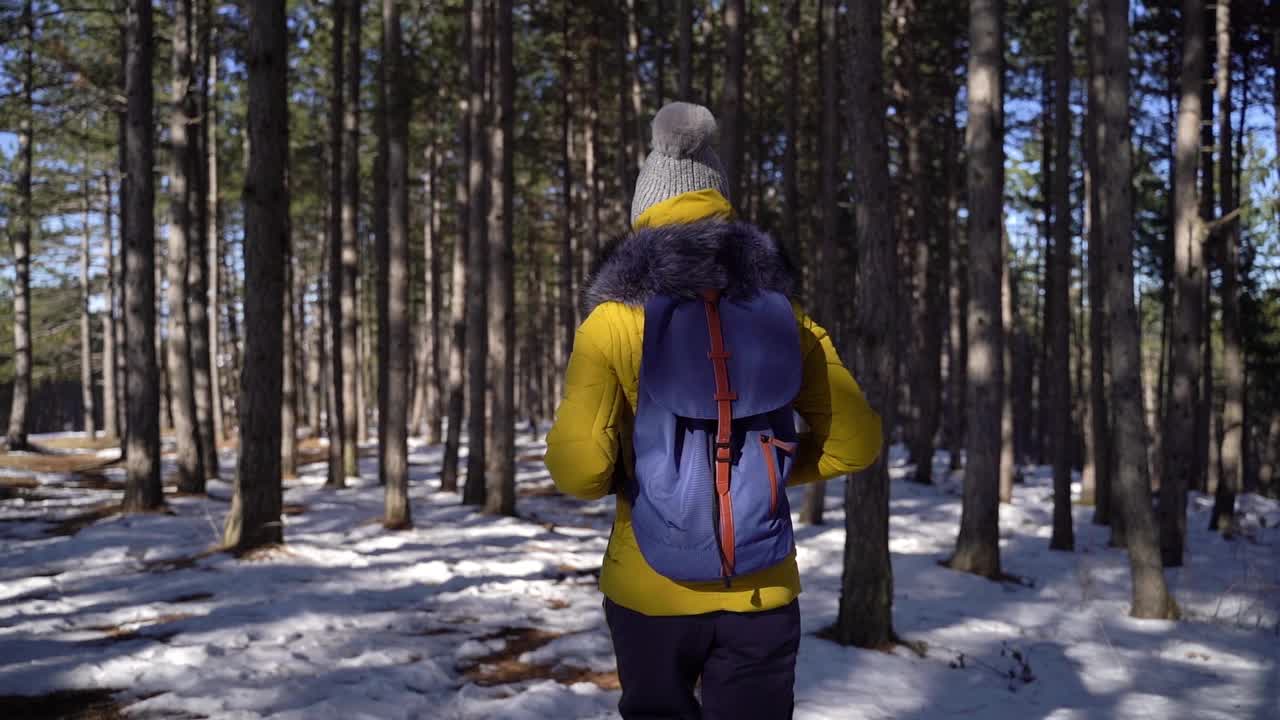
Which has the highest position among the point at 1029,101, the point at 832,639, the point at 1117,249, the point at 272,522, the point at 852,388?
the point at 1029,101

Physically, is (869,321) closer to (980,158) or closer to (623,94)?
(980,158)

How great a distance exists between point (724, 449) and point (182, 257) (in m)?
14.2

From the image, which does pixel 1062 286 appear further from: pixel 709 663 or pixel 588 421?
pixel 588 421

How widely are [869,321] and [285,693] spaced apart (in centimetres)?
490

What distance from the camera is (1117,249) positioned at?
9.05 meters

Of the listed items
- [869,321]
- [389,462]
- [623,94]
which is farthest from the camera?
[623,94]

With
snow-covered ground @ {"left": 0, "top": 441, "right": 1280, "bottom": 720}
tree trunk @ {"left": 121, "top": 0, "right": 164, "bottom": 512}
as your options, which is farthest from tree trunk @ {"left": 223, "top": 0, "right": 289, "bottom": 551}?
tree trunk @ {"left": 121, "top": 0, "right": 164, "bottom": 512}

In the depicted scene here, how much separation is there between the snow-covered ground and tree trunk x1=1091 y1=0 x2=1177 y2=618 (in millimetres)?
449

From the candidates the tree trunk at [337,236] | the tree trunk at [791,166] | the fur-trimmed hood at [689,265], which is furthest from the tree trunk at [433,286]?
the fur-trimmed hood at [689,265]

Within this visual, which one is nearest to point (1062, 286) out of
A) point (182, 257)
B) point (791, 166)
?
point (791, 166)

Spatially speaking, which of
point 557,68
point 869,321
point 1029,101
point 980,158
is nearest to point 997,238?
point 980,158

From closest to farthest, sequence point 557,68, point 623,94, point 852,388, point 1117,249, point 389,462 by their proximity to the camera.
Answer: point 852,388 → point 1117,249 → point 389,462 → point 623,94 → point 557,68

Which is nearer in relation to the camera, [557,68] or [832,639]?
[832,639]

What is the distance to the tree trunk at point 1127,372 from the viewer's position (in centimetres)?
903
